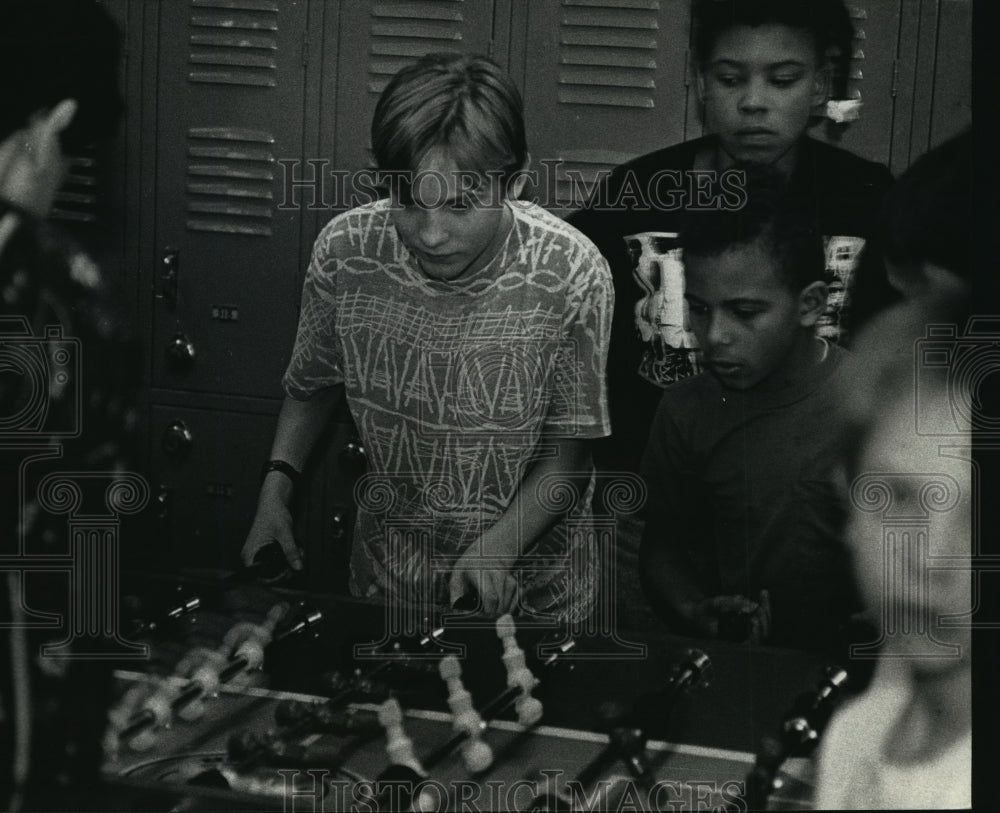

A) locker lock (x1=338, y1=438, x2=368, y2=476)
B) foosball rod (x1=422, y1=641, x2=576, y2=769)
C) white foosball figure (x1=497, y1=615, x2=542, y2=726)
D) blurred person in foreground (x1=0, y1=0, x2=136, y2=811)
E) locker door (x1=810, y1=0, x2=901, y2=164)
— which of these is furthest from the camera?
locker lock (x1=338, y1=438, x2=368, y2=476)

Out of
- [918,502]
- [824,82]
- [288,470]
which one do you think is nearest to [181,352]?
[288,470]

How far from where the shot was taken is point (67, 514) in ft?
5.58

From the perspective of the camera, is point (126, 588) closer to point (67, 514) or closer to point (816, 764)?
point (67, 514)

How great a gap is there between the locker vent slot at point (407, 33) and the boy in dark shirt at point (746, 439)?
52 centimetres

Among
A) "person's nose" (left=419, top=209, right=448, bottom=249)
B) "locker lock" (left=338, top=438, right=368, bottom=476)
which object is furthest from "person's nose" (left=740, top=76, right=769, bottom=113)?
"locker lock" (left=338, top=438, right=368, bottom=476)

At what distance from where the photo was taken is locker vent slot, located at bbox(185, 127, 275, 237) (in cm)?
220

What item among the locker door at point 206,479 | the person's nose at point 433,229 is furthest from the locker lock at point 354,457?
the person's nose at point 433,229

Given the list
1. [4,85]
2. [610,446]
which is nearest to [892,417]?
[610,446]

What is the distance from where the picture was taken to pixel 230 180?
87.3 inches

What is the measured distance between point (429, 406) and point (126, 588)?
59cm

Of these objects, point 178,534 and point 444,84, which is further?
point 178,534

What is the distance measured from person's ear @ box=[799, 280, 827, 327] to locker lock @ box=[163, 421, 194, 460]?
3.57 feet

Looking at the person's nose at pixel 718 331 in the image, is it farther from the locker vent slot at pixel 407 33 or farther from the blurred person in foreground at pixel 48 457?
the blurred person in foreground at pixel 48 457

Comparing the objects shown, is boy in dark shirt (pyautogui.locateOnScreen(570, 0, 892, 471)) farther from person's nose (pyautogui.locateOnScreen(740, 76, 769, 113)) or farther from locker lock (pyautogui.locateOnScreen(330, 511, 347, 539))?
locker lock (pyautogui.locateOnScreen(330, 511, 347, 539))
